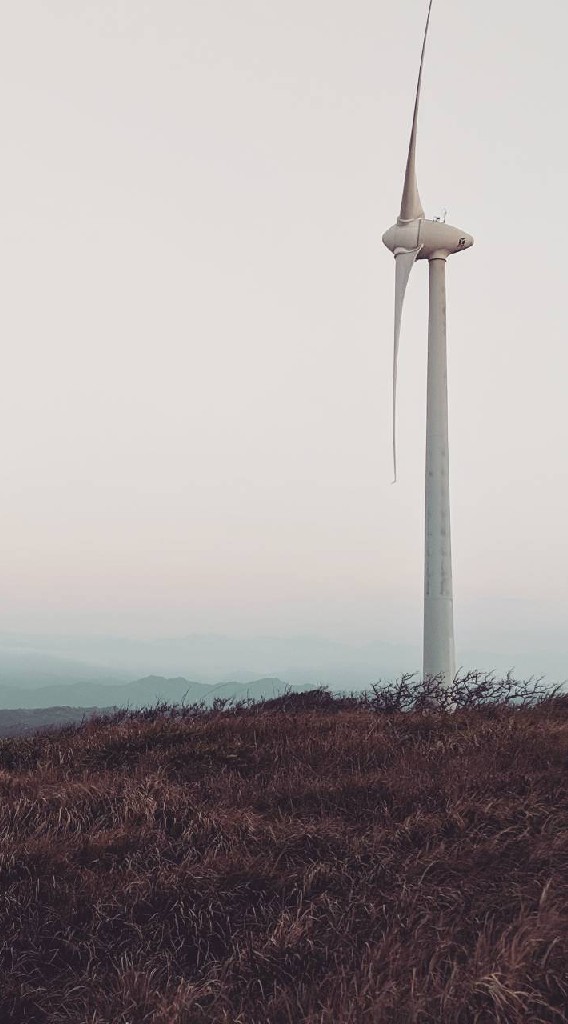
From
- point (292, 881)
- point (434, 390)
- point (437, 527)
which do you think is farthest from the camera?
point (434, 390)

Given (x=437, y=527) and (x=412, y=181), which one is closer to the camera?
(x=437, y=527)

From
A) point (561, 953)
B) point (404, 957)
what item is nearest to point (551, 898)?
point (561, 953)

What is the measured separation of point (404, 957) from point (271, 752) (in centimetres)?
525

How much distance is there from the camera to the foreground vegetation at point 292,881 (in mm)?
4656

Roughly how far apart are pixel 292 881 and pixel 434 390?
51.7ft

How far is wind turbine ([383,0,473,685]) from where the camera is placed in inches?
742

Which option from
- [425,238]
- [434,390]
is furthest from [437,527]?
[425,238]

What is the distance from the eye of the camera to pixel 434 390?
20.5m

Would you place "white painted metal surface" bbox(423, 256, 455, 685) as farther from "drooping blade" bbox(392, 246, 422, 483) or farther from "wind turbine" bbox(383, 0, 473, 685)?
"drooping blade" bbox(392, 246, 422, 483)

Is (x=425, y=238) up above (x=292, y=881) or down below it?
above

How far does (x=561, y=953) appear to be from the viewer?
470cm

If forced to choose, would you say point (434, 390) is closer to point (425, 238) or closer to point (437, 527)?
point (437, 527)

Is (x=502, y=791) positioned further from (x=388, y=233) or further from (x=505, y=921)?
(x=388, y=233)

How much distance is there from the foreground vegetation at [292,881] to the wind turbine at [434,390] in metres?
8.14
